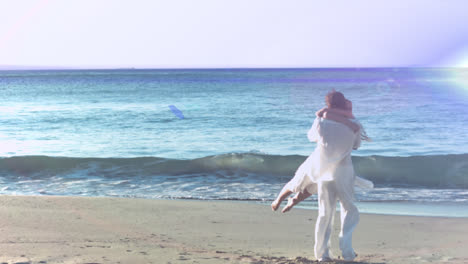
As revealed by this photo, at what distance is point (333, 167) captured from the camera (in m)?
4.85

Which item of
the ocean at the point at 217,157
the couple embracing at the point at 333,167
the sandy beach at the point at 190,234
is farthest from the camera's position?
the ocean at the point at 217,157

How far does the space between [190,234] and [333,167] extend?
243 centimetres

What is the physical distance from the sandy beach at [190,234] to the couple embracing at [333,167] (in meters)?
0.36

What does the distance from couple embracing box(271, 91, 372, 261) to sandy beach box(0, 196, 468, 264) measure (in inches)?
14.1

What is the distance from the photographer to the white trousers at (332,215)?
4.90 m

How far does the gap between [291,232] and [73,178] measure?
6690mm

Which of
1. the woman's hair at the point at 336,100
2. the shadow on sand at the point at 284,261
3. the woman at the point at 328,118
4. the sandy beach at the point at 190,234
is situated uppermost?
the woman's hair at the point at 336,100

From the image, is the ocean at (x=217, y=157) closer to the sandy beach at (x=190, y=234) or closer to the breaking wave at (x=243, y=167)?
the breaking wave at (x=243, y=167)

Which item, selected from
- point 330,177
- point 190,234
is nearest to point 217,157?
point 190,234

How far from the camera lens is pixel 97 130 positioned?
22.4 m

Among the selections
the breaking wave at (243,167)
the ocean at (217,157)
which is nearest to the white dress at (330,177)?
the ocean at (217,157)

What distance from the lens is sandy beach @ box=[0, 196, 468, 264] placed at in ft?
17.6

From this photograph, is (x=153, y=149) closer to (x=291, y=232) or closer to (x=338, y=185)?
(x=291, y=232)

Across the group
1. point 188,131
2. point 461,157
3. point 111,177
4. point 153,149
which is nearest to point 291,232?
point 111,177
